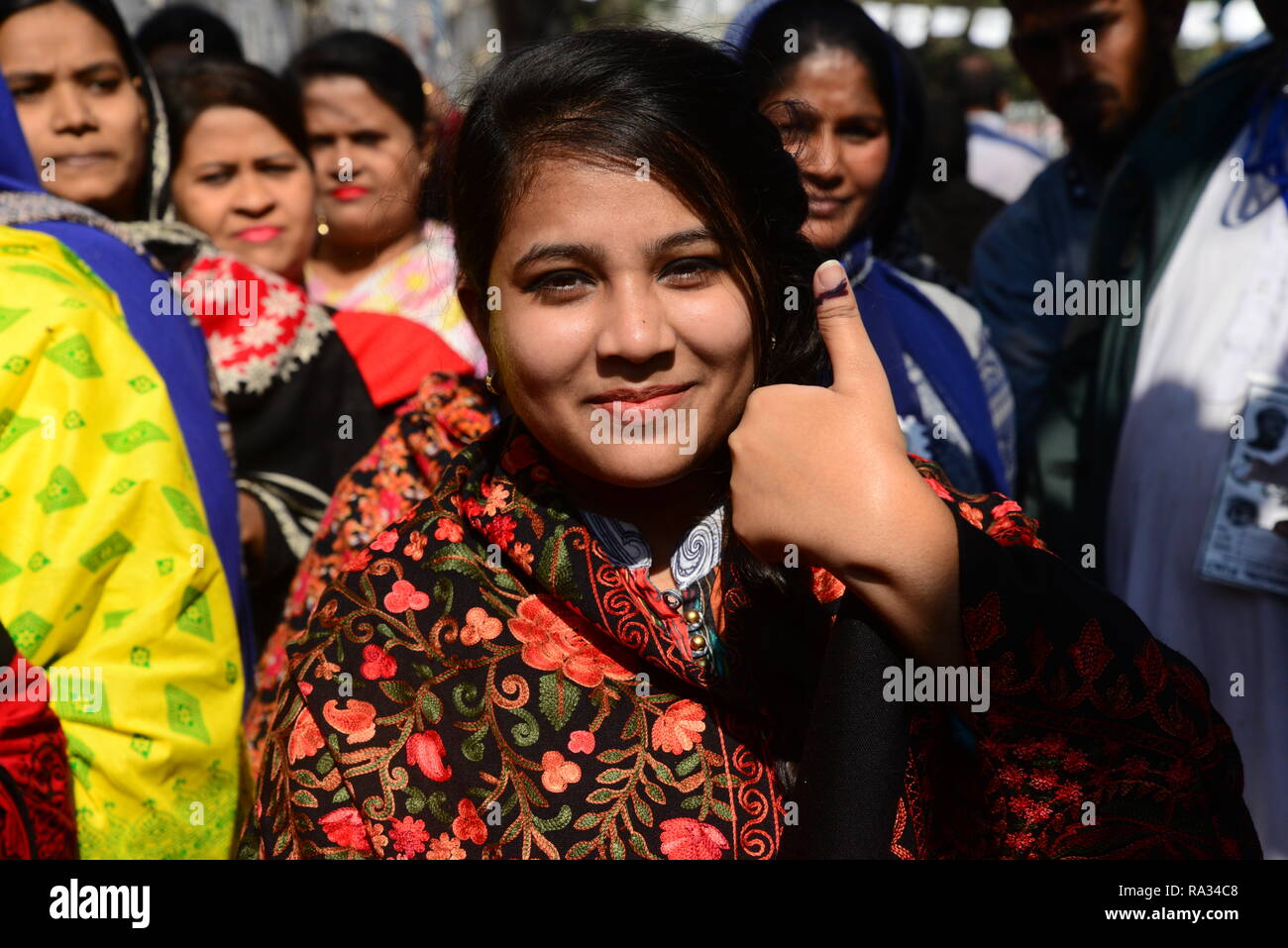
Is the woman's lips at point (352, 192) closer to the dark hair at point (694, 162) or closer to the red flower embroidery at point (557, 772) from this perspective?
the dark hair at point (694, 162)

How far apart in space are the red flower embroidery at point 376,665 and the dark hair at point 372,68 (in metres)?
2.76

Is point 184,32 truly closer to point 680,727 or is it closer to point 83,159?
point 83,159

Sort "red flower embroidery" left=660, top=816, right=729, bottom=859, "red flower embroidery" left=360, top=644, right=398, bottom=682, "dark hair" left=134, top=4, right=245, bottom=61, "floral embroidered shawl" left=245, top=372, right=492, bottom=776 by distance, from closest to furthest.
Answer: "red flower embroidery" left=660, top=816, right=729, bottom=859
"red flower embroidery" left=360, top=644, right=398, bottom=682
"floral embroidered shawl" left=245, top=372, right=492, bottom=776
"dark hair" left=134, top=4, right=245, bottom=61

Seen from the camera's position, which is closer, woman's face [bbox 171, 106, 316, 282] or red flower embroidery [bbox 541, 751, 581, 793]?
red flower embroidery [bbox 541, 751, 581, 793]

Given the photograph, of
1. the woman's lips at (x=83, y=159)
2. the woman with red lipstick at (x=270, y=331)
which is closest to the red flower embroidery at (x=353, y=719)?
the woman with red lipstick at (x=270, y=331)

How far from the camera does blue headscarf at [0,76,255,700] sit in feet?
6.43

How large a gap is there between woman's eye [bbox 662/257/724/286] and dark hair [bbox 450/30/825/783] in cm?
3

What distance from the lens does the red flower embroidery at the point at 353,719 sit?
1.47 meters

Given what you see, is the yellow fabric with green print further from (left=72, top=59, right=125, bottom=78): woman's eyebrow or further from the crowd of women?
(left=72, top=59, right=125, bottom=78): woman's eyebrow

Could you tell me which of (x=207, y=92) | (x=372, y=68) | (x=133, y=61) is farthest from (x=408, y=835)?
(x=372, y=68)

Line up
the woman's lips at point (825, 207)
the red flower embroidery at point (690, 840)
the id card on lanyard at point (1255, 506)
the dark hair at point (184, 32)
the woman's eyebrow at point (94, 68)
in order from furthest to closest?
the dark hair at point (184, 32) → the woman's eyebrow at point (94, 68) → the woman's lips at point (825, 207) → the id card on lanyard at point (1255, 506) → the red flower embroidery at point (690, 840)

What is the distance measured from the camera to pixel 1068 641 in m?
1.26

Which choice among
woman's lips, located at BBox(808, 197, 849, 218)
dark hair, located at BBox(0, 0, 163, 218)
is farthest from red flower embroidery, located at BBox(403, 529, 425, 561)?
dark hair, located at BBox(0, 0, 163, 218)
